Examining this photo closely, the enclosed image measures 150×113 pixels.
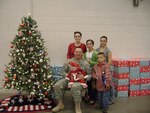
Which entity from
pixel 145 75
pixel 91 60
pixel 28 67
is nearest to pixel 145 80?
pixel 145 75

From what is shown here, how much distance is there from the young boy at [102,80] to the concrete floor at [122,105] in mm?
240

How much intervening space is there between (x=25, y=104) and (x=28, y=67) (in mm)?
735

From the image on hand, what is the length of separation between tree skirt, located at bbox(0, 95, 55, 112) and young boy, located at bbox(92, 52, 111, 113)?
0.97 meters

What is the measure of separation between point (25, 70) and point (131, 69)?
2340 mm

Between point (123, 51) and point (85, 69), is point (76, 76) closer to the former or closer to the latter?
point (85, 69)

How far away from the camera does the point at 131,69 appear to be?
542cm

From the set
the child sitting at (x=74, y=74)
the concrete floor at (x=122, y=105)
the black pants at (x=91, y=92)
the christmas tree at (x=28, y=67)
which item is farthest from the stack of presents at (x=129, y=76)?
the child sitting at (x=74, y=74)

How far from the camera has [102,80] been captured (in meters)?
4.41

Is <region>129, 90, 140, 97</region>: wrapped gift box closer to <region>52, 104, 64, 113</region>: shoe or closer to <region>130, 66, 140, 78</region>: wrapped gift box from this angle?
<region>130, 66, 140, 78</region>: wrapped gift box

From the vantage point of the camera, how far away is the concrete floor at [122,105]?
14.8 ft

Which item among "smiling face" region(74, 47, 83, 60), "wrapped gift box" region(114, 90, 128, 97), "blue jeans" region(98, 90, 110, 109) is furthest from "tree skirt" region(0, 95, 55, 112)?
"wrapped gift box" region(114, 90, 128, 97)

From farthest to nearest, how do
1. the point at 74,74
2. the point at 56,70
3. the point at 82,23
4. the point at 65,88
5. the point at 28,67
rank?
1. the point at 82,23
2. the point at 56,70
3. the point at 28,67
4. the point at 65,88
5. the point at 74,74

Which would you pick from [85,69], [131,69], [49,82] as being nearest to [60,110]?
[49,82]

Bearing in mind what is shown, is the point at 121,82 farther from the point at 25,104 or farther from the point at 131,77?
the point at 25,104
